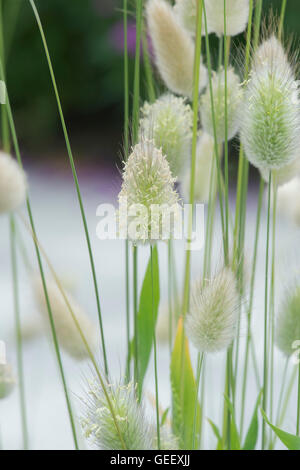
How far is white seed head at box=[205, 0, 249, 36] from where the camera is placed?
32 cm

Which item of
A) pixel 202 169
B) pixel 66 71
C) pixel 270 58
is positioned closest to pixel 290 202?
pixel 202 169

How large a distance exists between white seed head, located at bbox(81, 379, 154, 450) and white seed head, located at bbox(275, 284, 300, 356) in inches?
4.0

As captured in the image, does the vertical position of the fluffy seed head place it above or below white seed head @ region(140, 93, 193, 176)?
above

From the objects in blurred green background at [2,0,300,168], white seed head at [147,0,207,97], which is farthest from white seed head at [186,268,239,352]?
blurred green background at [2,0,300,168]

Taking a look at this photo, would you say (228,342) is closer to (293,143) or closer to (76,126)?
(293,143)

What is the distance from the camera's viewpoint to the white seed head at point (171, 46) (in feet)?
1.18

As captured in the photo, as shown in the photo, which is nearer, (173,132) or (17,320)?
(173,132)

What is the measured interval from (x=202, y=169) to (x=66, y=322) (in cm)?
14

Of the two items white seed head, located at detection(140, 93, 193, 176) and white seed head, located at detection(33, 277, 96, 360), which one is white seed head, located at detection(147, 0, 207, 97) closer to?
white seed head, located at detection(140, 93, 193, 176)

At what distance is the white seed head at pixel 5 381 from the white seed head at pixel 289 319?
158 millimetres

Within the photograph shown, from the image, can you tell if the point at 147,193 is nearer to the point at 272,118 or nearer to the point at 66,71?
the point at 272,118

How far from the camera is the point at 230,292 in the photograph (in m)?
0.28

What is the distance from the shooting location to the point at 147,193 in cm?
26

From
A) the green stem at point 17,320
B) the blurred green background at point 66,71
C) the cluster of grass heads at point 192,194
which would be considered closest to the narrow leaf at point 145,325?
the cluster of grass heads at point 192,194
